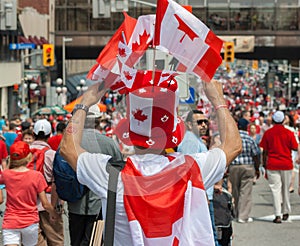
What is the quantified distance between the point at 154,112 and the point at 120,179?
31 cm

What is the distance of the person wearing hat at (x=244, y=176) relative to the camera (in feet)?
42.9

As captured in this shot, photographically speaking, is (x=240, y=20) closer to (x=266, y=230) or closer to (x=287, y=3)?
(x=287, y=3)

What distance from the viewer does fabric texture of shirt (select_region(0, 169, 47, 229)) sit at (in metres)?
7.97

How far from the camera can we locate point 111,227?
3.79m

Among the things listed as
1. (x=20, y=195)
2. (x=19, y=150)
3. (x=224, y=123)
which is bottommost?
(x=20, y=195)

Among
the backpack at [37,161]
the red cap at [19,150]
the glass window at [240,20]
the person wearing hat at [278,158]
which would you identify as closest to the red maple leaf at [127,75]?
the red cap at [19,150]

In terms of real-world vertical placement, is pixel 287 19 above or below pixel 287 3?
below

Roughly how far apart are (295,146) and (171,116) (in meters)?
9.62

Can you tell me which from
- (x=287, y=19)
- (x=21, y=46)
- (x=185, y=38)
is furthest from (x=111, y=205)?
(x=287, y=19)

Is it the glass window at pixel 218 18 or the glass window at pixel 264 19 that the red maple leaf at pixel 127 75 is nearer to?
the glass window at pixel 218 18

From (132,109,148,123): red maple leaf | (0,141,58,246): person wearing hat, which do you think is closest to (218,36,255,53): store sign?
(0,141,58,246): person wearing hat

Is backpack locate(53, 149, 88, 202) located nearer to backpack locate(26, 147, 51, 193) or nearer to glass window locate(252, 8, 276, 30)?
backpack locate(26, 147, 51, 193)

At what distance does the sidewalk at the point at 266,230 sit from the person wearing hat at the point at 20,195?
3.79m

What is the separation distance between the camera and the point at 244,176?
1324 cm
